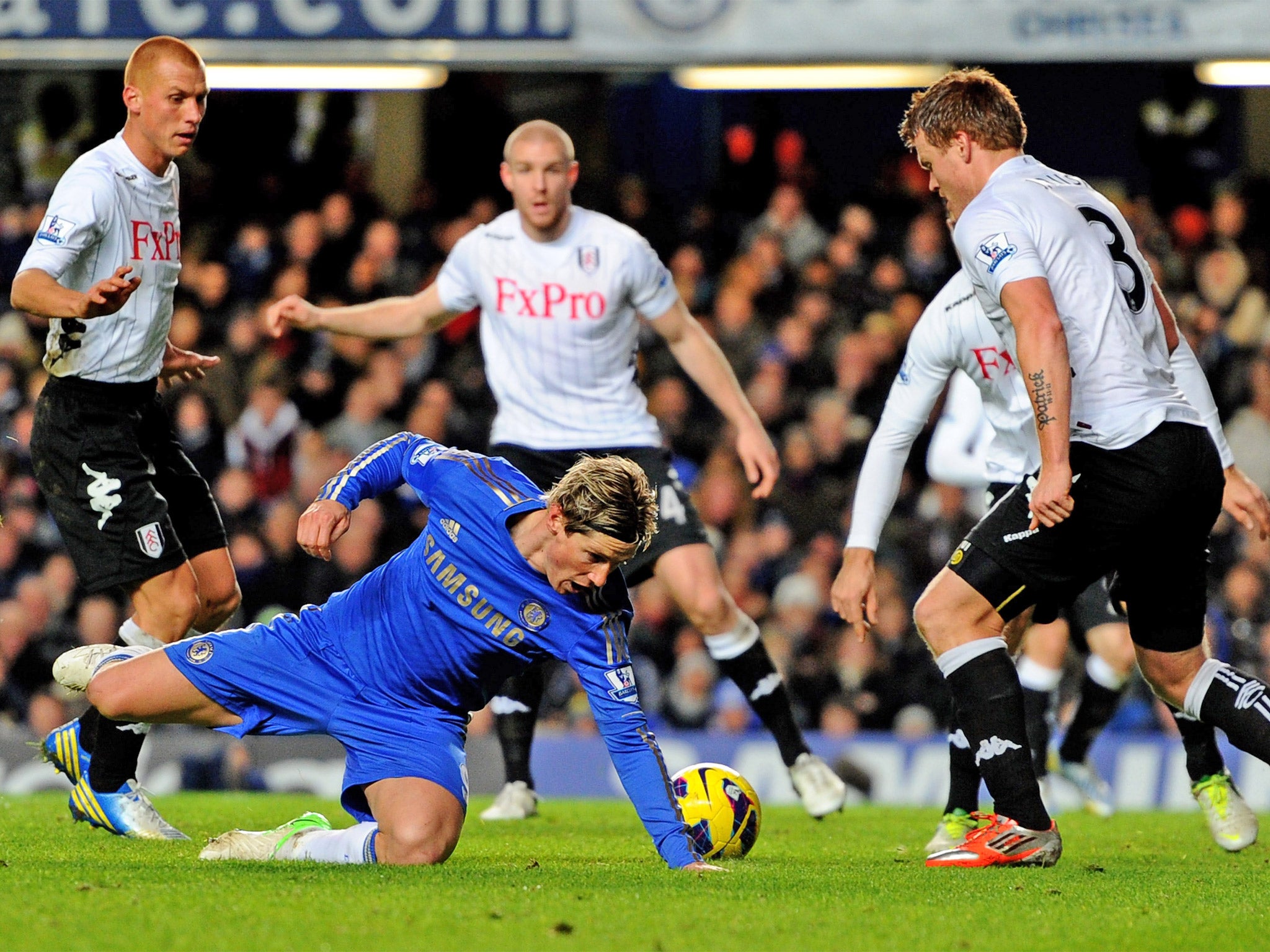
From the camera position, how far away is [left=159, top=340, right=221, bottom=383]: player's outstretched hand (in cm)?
668

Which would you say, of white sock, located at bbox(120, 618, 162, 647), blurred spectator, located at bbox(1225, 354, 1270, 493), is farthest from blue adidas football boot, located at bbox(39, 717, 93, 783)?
blurred spectator, located at bbox(1225, 354, 1270, 493)

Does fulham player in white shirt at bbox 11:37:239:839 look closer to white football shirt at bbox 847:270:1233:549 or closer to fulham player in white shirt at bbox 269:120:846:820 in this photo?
fulham player in white shirt at bbox 269:120:846:820

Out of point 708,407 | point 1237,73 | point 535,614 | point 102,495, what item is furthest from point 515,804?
point 1237,73

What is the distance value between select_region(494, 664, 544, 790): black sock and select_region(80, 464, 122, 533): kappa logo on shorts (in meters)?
2.18

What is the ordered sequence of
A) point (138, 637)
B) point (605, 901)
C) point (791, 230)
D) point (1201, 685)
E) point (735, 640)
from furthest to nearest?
point (791, 230) < point (735, 640) < point (138, 637) < point (1201, 685) < point (605, 901)

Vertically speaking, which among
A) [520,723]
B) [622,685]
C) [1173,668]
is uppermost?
[622,685]

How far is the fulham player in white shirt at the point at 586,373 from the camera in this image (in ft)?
24.4

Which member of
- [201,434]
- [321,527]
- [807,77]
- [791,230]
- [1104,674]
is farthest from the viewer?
[791,230]

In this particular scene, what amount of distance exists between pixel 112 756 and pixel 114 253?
1.82 metres

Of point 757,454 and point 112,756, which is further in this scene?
point 757,454

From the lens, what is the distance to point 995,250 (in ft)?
17.5

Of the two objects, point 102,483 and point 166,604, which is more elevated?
point 102,483

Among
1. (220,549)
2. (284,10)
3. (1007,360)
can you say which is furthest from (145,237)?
(284,10)

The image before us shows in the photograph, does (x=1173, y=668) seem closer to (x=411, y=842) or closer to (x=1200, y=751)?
(x=1200, y=751)
